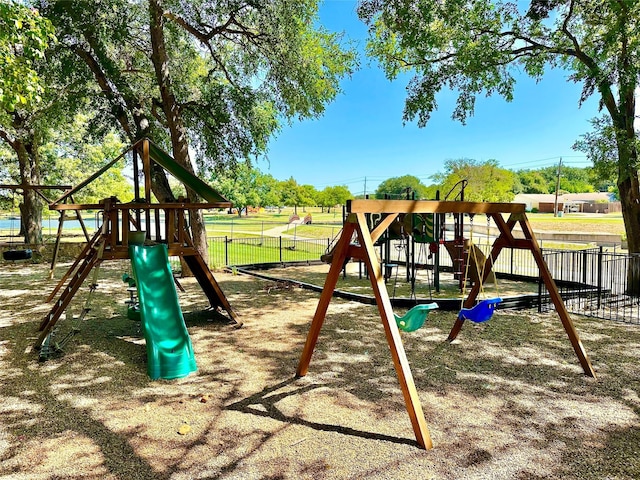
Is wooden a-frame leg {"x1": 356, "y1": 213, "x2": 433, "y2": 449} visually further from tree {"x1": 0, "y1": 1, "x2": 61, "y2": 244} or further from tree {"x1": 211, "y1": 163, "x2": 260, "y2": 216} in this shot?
tree {"x1": 211, "y1": 163, "x2": 260, "y2": 216}

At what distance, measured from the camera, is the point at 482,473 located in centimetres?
299

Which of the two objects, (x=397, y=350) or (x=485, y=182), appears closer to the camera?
(x=397, y=350)

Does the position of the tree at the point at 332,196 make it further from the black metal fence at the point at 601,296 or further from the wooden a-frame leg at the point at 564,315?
the wooden a-frame leg at the point at 564,315

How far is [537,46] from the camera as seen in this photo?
11.0m

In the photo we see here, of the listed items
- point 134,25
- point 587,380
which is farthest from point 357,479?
point 134,25

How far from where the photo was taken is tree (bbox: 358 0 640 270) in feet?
32.0

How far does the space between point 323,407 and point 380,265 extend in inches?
54.9

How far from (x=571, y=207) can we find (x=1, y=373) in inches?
3412

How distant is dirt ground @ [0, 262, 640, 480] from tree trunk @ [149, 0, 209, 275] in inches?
223

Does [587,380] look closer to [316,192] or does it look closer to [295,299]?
[295,299]

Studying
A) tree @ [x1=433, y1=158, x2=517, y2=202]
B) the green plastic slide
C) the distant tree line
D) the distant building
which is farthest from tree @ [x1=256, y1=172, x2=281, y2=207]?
the green plastic slide

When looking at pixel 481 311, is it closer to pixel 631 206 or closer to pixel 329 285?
pixel 329 285

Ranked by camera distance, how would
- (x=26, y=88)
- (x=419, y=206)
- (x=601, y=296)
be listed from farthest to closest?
1. (x=601, y=296)
2. (x=26, y=88)
3. (x=419, y=206)

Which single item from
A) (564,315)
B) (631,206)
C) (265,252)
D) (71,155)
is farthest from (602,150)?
(71,155)
